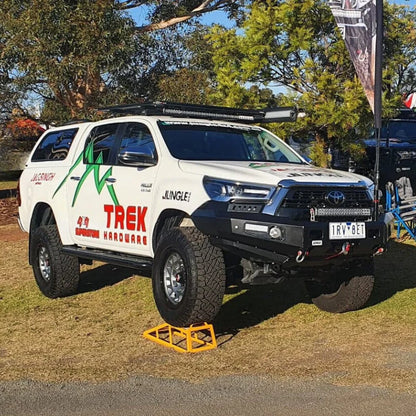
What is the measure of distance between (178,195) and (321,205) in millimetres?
1282

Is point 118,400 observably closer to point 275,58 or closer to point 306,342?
point 306,342

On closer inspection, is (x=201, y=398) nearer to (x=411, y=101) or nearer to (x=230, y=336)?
(x=230, y=336)

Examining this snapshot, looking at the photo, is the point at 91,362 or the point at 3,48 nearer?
the point at 91,362

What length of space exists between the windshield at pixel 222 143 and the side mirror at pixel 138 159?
0.22 m

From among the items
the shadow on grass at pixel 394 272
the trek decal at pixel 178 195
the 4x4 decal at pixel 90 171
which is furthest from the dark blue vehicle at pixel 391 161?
the trek decal at pixel 178 195

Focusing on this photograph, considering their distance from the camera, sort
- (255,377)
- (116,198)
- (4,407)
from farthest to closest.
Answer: (116,198), (255,377), (4,407)

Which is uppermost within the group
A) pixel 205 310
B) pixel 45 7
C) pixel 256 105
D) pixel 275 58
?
pixel 45 7

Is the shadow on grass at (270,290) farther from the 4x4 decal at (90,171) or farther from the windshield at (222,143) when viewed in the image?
the windshield at (222,143)

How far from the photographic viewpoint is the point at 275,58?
37.0ft

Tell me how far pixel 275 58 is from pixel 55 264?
5.37m

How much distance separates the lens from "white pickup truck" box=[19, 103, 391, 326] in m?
5.69

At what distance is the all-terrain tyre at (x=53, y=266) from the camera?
8.03 m

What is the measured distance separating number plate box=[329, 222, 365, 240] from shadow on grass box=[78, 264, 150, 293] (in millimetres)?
3542

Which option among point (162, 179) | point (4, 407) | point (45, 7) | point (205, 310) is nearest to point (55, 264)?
point (162, 179)
